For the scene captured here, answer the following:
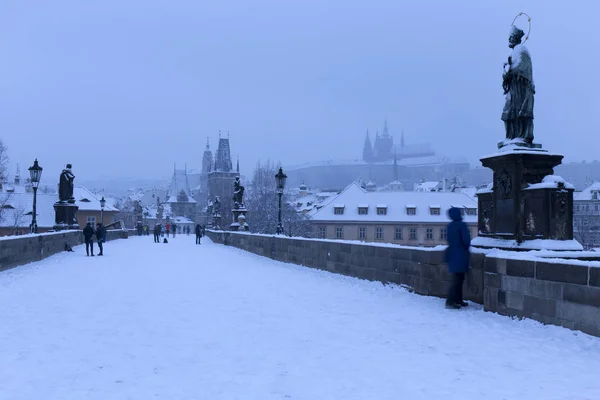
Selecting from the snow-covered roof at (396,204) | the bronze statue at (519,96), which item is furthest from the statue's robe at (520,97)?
the snow-covered roof at (396,204)

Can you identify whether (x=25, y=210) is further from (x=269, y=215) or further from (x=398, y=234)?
(x=398, y=234)

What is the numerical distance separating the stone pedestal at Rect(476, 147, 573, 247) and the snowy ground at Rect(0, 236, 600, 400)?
2319 millimetres

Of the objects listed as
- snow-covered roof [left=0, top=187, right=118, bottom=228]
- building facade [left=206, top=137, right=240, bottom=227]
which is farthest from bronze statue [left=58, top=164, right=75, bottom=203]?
building facade [left=206, top=137, right=240, bottom=227]

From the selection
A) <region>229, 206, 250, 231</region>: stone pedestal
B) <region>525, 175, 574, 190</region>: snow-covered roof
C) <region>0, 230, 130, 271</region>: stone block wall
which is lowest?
<region>0, 230, 130, 271</region>: stone block wall

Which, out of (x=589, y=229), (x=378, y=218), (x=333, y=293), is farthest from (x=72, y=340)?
(x=589, y=229)

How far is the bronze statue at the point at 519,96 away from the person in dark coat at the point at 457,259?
3331mm

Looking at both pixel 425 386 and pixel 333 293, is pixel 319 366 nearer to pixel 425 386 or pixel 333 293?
pixel 425 386

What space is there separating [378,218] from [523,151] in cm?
6163

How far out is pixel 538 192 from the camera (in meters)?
10.6

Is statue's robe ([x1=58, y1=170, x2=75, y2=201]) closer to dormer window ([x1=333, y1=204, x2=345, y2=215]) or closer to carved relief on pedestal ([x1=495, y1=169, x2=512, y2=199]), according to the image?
carved relief on pedestal ([x1=495, y1=169, x2=512, y2=199])

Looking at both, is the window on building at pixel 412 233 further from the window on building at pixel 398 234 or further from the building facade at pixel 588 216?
the building facade at pixel 588 216

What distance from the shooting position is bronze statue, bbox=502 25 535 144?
37.6ft

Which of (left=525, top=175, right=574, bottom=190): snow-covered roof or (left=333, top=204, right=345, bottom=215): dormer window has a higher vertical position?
(left=333, top=204, right=345, bottom=215): dormer window

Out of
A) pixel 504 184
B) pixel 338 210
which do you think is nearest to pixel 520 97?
pixel 504 184
